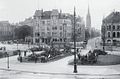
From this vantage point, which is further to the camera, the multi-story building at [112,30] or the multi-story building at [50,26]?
the multi-story building at [50,26]

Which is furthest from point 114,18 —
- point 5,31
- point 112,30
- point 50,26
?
point 5,31

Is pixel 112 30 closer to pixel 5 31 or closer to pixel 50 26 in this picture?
pixel 50 26

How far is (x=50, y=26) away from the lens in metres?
114

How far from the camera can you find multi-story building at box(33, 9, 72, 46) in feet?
365

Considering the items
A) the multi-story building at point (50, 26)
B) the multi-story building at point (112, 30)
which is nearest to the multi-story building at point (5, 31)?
the multi-story building at point (50, 26)

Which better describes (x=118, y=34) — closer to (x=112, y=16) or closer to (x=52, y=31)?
(x=112, y=16)

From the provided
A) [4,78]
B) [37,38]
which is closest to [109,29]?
[37,38]

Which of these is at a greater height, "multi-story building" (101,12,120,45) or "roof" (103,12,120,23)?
"roof" (103,12,120,23)

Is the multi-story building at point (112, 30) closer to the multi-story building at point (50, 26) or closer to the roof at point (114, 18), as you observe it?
the roof at point (114, 18)

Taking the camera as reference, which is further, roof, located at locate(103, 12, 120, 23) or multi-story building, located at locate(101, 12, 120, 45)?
roof, located at locate(103, 12, 120, 23)

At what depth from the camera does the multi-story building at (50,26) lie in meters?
111

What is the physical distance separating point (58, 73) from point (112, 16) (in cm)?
7374

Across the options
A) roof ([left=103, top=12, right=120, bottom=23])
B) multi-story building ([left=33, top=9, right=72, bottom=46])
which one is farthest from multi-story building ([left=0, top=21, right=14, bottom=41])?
roof ([left=103, top=12, right=120, bottom=23])

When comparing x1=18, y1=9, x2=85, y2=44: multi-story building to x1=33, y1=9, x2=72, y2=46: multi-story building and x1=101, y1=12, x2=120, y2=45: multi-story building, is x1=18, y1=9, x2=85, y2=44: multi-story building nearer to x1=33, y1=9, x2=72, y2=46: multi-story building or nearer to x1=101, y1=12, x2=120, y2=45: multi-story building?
x1=33, y1=9, x2=72, y2=46: multi-story building
